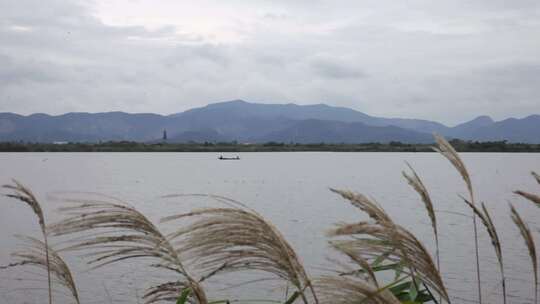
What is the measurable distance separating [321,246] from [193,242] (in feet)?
75.8

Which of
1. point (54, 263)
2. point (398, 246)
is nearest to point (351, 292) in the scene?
point (398, 246)

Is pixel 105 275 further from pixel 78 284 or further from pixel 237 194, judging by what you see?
pixel 237 194

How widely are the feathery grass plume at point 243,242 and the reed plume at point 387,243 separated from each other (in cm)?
19

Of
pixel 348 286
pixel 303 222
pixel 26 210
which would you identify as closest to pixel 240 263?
pixel 348 286

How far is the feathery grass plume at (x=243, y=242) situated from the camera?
2111mm

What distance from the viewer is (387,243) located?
2.43 meters

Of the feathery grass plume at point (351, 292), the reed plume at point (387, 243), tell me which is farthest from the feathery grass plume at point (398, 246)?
the feathery grass plume at point (351, 292)

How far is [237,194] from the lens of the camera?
185ft

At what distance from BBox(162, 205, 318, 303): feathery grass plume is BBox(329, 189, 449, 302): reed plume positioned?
19 cm

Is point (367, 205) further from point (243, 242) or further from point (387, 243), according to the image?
point (243, 242)

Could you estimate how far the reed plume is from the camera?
2.24m

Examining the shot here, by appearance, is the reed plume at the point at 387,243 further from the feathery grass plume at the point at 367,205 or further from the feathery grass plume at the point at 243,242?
the feathery grass plume at the point at 243,242

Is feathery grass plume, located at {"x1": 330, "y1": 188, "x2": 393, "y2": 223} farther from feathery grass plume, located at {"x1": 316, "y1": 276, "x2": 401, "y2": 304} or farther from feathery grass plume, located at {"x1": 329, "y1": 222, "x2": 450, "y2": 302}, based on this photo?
feathery grass plume, located at {"x1": 316, "y1": 276, "x2": 401, "y2": 304}

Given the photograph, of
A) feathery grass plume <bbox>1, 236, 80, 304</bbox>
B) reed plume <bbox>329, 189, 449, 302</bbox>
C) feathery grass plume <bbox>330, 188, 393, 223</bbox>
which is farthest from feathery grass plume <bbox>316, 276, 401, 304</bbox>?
feathery grass plume <bbox>1, 236, 80, 304</bbox>
